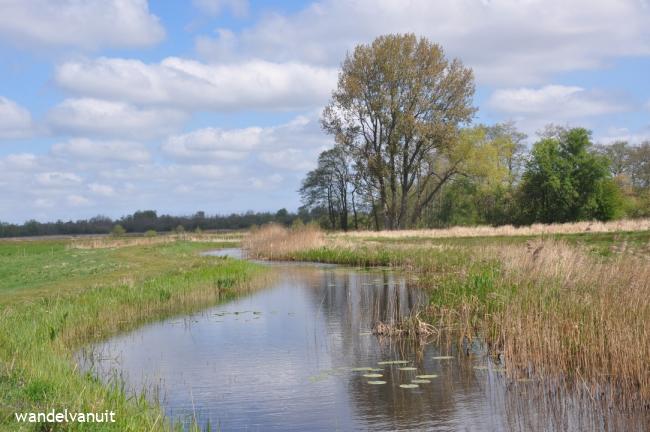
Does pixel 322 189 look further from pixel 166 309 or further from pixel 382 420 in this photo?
pixel 382 420

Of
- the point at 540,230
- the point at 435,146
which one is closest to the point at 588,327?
the point at 540,230

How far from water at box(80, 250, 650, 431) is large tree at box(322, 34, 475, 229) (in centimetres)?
3303

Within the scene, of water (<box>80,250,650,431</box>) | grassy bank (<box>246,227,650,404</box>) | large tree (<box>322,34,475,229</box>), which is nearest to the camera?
water (<box>80,250,650,431</box>)

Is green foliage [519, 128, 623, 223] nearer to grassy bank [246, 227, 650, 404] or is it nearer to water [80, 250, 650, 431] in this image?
grassy bank [246, 227, 650, 404]

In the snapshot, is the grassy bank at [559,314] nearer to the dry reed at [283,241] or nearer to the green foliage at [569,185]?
the dry reed at [283,241]

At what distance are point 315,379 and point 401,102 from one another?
39.7 meters

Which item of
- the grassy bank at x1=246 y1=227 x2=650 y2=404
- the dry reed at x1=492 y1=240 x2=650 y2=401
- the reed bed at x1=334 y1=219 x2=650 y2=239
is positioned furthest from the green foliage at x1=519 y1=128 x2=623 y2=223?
the dry reed at x1=492 y1=240 x2=650 y2=401

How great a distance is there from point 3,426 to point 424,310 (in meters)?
10.0

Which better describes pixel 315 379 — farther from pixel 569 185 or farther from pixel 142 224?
pixel 142 224

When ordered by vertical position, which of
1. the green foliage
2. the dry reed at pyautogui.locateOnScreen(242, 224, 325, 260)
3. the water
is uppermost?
the green foliage

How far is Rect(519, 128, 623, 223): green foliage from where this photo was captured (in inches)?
1922

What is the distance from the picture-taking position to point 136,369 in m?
10.9

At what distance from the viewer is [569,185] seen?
49.1m

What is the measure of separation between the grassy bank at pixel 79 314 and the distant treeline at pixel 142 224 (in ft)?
237
